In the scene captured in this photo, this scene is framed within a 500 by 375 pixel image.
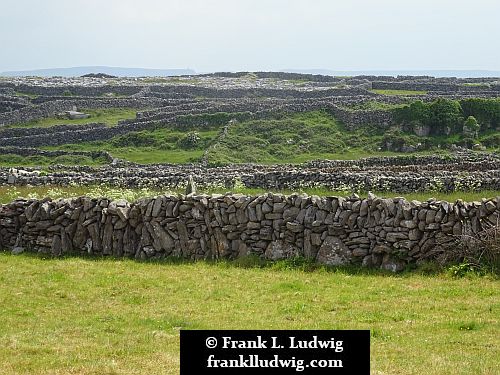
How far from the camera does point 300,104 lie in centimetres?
5438

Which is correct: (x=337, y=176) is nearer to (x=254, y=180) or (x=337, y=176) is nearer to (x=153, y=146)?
(x=254, y=180)

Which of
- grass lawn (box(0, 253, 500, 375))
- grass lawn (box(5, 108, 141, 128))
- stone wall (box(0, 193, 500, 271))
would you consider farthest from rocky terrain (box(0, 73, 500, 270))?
grass lawn (box(0, 253, 500, 375))

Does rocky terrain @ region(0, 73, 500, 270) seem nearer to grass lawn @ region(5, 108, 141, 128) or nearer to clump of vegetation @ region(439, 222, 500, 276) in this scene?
clump of vegetation @ region(439, 222, 500, 276)

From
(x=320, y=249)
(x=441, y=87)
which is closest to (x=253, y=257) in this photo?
(x=320, y=249)

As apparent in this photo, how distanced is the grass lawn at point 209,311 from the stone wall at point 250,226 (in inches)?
29.9

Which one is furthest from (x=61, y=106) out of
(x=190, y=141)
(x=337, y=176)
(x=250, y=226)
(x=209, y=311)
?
(x=209, y=311)

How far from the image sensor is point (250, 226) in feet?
58.5

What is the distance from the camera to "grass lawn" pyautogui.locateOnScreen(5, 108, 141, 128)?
Result: 6172 cm

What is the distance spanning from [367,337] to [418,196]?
22.1m

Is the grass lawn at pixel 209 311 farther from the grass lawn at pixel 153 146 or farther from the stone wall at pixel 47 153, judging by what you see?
the stone wall at pixel 47 153

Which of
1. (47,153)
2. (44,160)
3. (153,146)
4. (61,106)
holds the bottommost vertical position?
(44,160)

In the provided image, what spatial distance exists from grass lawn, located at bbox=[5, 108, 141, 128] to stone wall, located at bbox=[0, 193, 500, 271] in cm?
4023

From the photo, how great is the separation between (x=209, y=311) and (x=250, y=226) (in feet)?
16.6

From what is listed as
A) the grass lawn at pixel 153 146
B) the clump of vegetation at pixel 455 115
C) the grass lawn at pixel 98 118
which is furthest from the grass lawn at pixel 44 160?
the clump of vegetation at pixel 455 115
